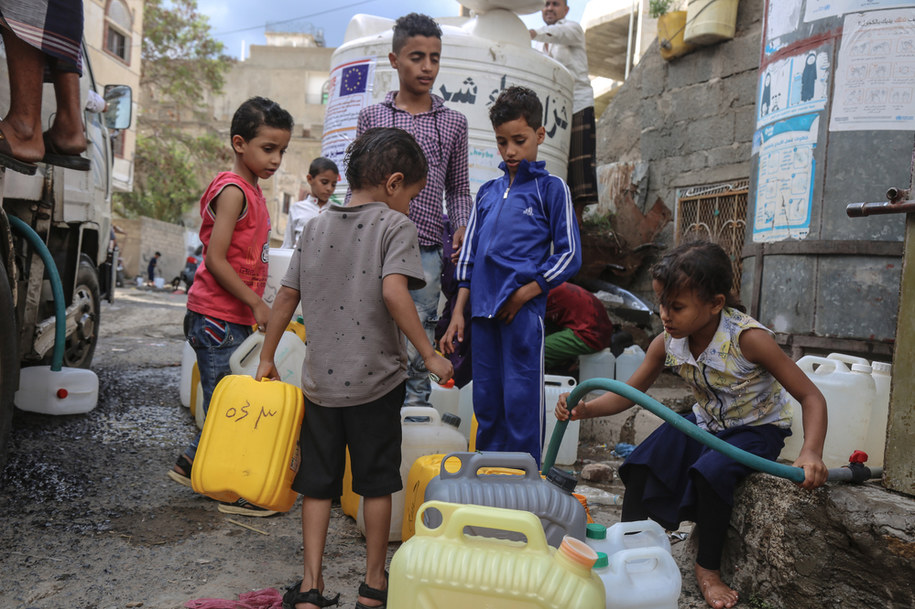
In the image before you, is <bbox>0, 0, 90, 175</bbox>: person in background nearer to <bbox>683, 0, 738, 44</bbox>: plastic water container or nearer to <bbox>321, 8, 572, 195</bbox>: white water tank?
<bbox>321, 8, 572, 195</bbox>: white water tank

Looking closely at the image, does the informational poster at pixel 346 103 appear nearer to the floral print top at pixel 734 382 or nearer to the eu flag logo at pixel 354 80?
the eu flag logo at pixel 354 80

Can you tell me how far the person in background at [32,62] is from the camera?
2.58m

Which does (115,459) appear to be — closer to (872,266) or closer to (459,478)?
(459,478)

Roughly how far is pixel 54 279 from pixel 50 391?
661 millimetres

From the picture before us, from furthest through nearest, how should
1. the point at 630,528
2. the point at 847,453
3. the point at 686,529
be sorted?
1. the point at 686,529
2. the point at 847,453
3. the point at 630,528

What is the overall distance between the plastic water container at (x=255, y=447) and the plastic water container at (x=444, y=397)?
1.52 m

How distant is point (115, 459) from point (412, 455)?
1.74m

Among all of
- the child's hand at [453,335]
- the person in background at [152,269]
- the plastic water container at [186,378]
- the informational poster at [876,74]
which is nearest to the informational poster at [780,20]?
the informational poster at [876,74]

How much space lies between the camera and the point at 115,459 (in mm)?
3525

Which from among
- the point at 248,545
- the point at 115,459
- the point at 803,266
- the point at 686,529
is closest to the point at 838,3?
the point at 803,266

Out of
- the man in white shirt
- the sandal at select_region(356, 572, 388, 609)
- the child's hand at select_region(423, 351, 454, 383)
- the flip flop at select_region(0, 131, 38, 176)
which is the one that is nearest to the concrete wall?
the man in white shirt

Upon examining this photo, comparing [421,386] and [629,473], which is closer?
[629,473]

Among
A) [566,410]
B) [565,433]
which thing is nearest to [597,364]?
[565,433]

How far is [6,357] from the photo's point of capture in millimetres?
2441
